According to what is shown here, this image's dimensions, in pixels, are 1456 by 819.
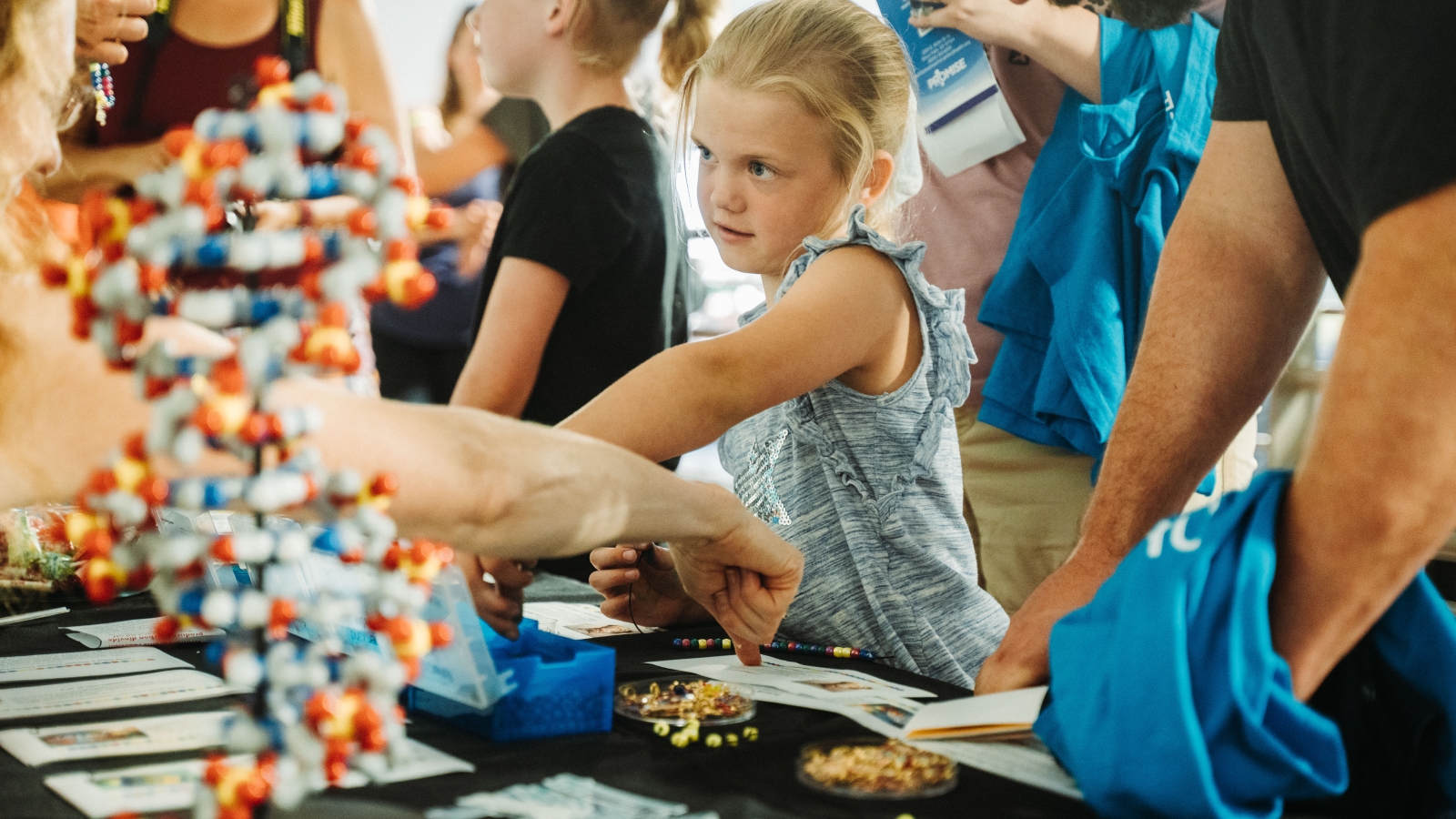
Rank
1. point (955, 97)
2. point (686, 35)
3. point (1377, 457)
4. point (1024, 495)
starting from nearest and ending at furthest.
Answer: point (1377, 457) < point (955, 97) < point (1024, 495) < point (686, 35)

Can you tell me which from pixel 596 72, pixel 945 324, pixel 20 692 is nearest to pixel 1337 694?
pixel 945 324

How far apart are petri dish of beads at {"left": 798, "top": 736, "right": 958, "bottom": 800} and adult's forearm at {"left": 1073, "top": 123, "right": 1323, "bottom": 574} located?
36 centimetres

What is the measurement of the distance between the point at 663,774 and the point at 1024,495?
4.48ft

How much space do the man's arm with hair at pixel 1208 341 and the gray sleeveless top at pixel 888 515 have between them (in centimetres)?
38

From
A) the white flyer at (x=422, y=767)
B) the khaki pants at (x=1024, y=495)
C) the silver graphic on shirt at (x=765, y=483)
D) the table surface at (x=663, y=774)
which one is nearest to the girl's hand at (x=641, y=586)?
the silver graphic on shirt at (x=765, y=483)

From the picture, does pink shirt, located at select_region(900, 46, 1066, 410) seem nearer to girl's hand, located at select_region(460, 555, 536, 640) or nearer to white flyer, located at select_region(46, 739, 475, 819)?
girl's hand, located at select_region(460, 555, 536, 640)

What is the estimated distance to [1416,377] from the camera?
26.0 inches

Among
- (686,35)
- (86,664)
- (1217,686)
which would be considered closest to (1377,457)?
(1217,686)

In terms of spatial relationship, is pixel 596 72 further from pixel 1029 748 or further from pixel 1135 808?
pixel 1135 808

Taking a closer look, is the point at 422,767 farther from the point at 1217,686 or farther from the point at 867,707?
the point at 1217,686

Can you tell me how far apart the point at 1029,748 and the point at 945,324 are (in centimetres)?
77

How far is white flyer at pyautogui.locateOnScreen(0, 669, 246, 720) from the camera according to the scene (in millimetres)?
893

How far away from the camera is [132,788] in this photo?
71cm

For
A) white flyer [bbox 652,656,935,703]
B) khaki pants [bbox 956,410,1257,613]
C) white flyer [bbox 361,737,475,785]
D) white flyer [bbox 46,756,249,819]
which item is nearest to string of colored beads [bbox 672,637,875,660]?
white flyer [bbox 652,656,935,703]
